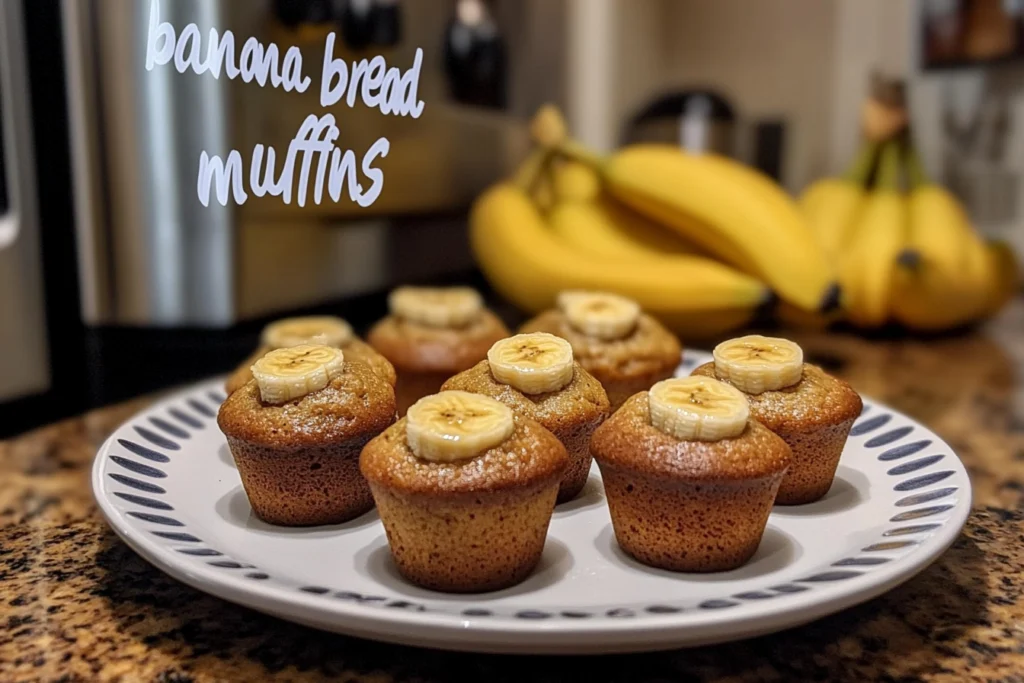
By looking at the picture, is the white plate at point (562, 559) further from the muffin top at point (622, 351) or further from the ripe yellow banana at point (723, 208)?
the ripe yellow banana at point (723, 208)

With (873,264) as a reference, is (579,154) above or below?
above

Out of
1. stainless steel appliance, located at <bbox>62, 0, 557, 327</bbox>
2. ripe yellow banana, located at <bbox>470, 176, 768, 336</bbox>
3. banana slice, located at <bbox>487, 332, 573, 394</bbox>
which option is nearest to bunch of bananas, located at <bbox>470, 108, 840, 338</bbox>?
ripe yellow banana, located at <bbox>470, 176, 768, 336</bbox>

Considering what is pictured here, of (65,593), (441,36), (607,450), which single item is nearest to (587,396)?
(607,450)

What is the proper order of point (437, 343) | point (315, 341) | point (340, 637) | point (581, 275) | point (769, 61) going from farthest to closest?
point (769, 61) → point (581, 275) → point (437, 343) → point (315, 341) → point (340, 637)

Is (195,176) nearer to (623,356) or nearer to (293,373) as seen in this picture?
(293,373)

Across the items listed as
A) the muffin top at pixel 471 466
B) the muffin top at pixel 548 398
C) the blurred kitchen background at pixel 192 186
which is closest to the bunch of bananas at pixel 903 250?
the blurred kitchen background at pixel 192 186

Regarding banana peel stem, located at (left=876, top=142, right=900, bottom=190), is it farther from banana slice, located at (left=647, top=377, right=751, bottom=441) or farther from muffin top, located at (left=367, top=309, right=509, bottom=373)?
banana slice, located at (left=647, top=377, right=751, bottom=441)

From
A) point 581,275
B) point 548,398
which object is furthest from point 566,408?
point 581,275
